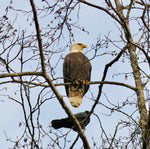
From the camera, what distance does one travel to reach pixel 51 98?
4.42m

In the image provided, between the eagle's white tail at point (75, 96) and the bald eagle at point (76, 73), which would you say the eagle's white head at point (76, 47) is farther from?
the eagle's white tail at point (75, 96)

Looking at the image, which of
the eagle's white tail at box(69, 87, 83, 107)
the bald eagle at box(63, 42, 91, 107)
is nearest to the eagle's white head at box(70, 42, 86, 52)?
the bald eagle at box(63, 42, 91, 107)

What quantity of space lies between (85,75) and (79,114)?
32.3 inches

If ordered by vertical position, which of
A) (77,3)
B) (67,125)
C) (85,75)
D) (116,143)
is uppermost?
(77,3)

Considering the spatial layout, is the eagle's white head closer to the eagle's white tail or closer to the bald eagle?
the bald eagle

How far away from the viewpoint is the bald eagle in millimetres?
5457

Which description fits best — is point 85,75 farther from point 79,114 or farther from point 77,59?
point 79,114

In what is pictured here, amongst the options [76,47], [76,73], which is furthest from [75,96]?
[76,47]

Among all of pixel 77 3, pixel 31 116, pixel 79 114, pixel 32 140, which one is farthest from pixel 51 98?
pixel 77 3

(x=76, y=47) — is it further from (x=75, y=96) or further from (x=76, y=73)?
(x=75, y=96)

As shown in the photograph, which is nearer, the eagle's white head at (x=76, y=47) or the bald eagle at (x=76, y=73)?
the bald eagle at (x=76, y=73)

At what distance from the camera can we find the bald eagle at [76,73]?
546 centimetres

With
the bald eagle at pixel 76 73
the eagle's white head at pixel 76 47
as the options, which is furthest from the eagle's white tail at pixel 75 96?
the eagle's white head at pixel 76 47

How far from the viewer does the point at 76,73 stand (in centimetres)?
543
